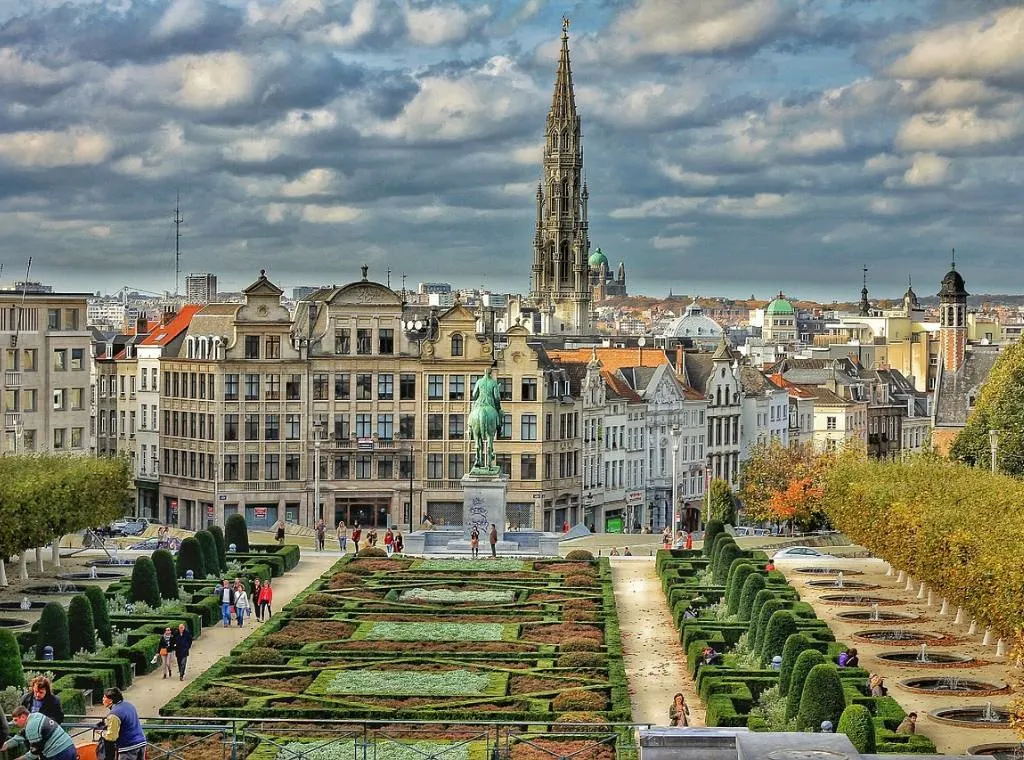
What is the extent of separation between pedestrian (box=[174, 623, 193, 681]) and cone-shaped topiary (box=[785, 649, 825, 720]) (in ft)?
60.6

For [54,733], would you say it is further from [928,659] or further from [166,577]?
[166,577]

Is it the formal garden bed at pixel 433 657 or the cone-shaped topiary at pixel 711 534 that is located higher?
the cone-shaped topiary at pixel 711 534

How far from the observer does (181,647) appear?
5828cm

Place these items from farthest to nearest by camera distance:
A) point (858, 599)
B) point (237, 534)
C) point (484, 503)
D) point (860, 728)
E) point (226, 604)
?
point (484, 503) < point (237, 534) < point (858, 599) < point (226, 604) < point (860, 728)

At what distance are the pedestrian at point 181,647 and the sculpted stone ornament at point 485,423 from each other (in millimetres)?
34066

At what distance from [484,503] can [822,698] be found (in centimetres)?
4896

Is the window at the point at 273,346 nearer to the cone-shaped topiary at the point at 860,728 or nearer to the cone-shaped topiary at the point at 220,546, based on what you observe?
the cone-shaped topiary at the point at 220,546

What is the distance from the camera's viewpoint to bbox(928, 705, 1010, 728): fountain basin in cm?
5138

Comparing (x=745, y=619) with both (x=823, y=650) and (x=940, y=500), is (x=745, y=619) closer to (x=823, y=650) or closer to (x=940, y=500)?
(x=823, y=650)

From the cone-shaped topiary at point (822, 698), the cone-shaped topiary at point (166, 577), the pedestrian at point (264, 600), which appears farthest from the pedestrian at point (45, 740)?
the cone-shaped topiary at point (166, 577)

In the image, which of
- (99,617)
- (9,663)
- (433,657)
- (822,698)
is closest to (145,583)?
(99,617)

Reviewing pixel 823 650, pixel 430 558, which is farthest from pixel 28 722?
pixel 430 558

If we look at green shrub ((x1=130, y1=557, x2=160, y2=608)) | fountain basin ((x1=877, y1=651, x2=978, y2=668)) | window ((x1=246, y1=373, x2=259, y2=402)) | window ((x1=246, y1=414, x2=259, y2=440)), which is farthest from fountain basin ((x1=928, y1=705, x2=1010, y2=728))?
window ((x1=246, y1=373, x2=259, y2=402))

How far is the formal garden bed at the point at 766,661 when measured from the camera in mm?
45531
